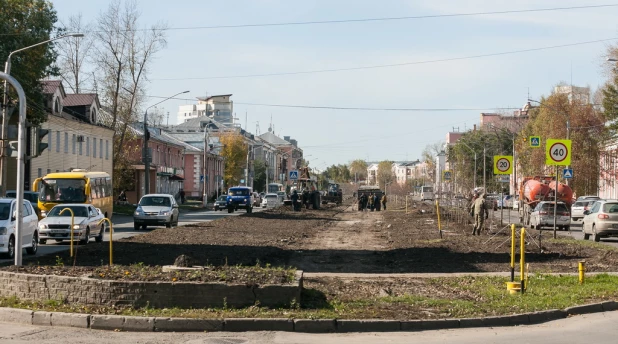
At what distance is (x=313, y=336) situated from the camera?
11.5m

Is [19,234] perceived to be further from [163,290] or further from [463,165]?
[463,165]

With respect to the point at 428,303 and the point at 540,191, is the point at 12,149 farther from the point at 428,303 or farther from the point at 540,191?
the point at 540,191

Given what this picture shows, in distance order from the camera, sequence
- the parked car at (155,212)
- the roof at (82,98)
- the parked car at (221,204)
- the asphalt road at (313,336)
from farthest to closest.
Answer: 1. the parked car at (221,204)
2. the roof at (82,98)
3. the parked car at (155,212)
4. the asphalt road at (313,336)

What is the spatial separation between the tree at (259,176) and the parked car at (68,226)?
4360 inches

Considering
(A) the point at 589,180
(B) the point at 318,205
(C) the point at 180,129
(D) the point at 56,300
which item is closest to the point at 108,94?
(B) the point at 318,205

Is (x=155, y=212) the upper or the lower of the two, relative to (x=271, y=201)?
lower

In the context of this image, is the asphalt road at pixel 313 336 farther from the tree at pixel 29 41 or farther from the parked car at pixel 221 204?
the parked car at pixel 221 204

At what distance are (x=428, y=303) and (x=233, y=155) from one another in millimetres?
109101

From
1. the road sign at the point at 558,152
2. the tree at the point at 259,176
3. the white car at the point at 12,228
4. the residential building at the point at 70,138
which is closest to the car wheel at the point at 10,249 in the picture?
the white car at the point at 12,228

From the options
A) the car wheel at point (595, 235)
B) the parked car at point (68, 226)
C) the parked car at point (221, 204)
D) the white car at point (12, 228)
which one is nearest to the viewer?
the white car at point (12, 228)

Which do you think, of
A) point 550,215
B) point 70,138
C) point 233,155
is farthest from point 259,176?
point 550,215

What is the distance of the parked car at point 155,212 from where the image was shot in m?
41.3

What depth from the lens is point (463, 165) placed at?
3831 inches

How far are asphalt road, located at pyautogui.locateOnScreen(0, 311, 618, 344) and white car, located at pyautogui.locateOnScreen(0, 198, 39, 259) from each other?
12.0 m
